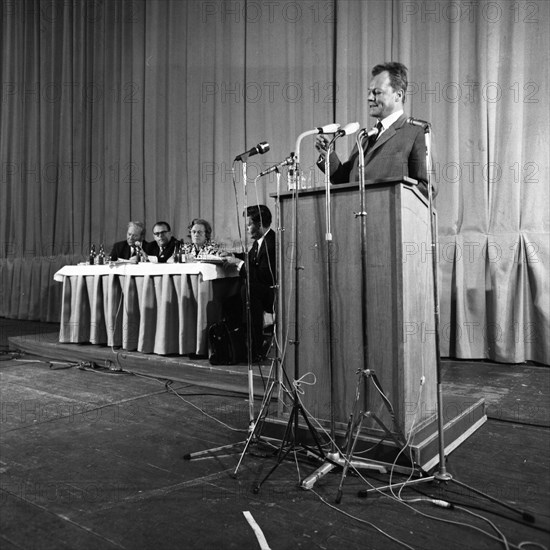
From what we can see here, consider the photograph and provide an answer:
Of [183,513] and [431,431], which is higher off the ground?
[431,431]

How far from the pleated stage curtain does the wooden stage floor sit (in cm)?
92

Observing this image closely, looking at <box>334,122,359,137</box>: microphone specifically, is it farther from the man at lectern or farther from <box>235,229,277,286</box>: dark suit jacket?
<box>235,229,277,286</box>: dark suit jacket

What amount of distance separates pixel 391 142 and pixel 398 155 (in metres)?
0.07

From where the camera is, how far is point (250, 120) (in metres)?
6.25

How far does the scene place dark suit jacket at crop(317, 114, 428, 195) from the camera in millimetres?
2438

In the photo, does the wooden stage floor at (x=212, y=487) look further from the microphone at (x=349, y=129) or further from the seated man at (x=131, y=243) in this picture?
the seated man at (x=131, y=243)

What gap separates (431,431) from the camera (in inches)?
87.8

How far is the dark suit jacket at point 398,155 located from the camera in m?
2.44

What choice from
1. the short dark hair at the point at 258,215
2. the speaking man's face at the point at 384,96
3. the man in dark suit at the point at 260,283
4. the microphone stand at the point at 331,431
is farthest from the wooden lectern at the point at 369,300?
the short dark hair at the point at 258,215

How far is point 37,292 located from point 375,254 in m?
7.08

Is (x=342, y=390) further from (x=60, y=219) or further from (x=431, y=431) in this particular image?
(x=60, y=219)

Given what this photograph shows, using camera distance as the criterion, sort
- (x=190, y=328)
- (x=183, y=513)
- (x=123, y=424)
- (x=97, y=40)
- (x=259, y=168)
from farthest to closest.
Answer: (x=97, y=40) < (x=259, y=168) < (x=190, y=328) < (x=123, y=424) < (x=183, y=513)

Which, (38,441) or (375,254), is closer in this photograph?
(375,254)

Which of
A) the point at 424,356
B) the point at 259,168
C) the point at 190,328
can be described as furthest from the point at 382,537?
the point at 259,168
